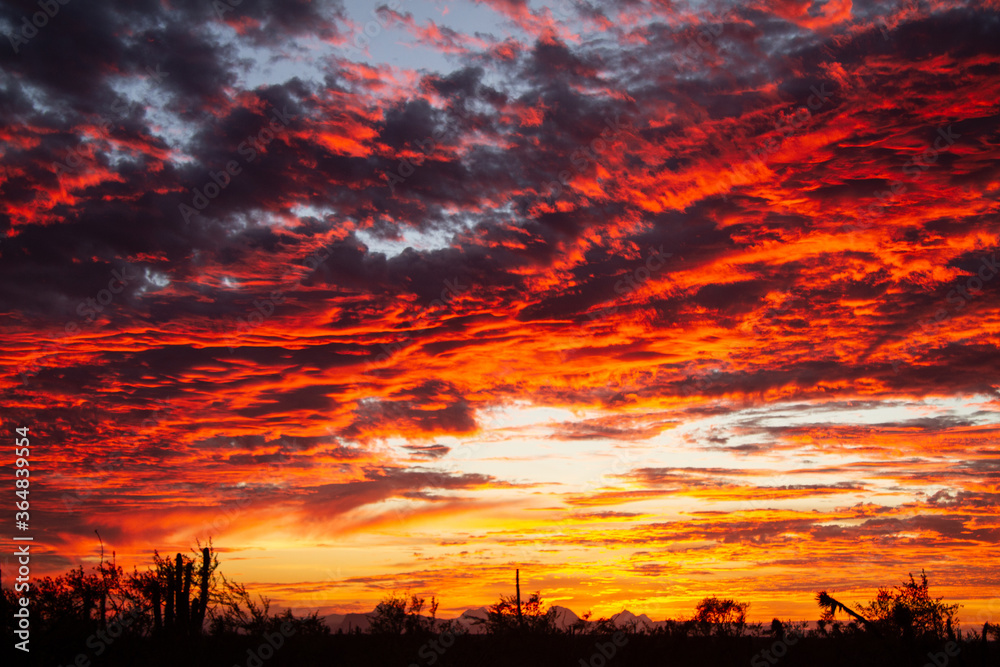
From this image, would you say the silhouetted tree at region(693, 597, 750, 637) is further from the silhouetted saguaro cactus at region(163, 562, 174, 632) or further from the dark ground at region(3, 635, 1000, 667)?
the silhouetted saguaro cactus at region(163, 562, 174, 632)

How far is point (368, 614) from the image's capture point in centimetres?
3938

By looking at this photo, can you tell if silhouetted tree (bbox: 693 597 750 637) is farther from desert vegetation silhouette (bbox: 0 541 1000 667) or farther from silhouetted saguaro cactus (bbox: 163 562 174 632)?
silhouetted saguaro cactus (bbox: 163 562 174 632)

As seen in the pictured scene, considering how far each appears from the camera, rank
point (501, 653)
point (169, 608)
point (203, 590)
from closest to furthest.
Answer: point (169, 608), point (203, 590), point (501, 653)

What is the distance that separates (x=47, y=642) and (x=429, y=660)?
14.2 m

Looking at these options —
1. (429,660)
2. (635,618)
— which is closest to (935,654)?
(429,660)

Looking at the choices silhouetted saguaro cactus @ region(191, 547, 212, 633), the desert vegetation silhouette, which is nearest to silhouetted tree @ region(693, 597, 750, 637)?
the desert vegetation silhouette

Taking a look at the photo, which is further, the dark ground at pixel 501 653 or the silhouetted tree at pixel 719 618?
the silhouetted tree at pixel 719 618

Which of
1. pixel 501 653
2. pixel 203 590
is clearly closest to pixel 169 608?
pixel 203 590

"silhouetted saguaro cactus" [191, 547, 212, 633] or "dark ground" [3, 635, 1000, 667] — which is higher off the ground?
"silhouetted saguaro cactus" [191, 547, 212, 633]

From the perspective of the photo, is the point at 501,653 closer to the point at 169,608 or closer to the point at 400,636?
the point at 400,636

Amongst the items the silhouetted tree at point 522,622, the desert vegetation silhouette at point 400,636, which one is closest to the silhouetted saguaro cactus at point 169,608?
the desert vegetation silhouette at point 400,636

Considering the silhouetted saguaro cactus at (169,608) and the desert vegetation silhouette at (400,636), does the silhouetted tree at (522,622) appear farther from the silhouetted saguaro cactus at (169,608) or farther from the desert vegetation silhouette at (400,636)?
the silhouetted saguaro cactus at (169,608)

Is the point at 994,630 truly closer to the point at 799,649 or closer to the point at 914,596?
the point at 799,649

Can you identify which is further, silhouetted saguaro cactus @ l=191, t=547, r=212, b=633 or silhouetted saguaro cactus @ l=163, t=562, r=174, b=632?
silhouetted saguaro cactus @ l=191, t=547, r=212, b=633
